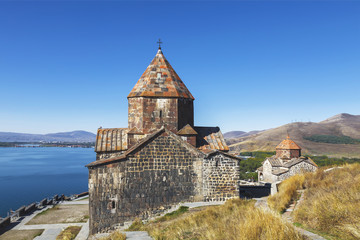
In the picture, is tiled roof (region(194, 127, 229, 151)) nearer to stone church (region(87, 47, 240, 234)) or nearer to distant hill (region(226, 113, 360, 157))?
stone church (region(87, 47, 240, 234))

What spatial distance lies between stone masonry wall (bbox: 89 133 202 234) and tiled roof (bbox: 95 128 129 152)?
1.98 m

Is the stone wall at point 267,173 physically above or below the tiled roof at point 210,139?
below

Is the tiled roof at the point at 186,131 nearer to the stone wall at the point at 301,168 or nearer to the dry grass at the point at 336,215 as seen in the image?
the dry grass at the point at 336,215

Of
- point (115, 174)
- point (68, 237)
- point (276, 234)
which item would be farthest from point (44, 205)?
point (276, 234)

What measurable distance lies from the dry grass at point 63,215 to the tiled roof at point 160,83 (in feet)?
24.4

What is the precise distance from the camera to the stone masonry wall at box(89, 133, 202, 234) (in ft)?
30.9

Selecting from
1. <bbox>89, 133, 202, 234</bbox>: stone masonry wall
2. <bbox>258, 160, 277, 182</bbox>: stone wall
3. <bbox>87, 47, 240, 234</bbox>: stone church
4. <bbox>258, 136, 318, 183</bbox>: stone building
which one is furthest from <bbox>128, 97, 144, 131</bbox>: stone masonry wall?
<bbox>258, 160, 277, 182</bbox>: stone wall

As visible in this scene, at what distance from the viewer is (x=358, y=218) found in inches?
163

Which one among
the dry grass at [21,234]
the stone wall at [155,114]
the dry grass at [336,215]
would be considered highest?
the stone wall at [155,114]

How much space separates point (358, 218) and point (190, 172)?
710 cm

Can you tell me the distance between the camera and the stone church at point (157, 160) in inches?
376

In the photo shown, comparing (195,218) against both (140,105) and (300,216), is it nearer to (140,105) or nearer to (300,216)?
(300,216)

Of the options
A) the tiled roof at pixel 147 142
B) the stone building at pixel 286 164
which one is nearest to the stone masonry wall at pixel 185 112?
the tiled roof at pixel 147 142

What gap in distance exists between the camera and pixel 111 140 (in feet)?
39.5
